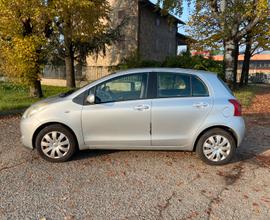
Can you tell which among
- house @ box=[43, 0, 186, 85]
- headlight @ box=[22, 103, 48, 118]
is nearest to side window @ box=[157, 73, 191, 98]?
headlight @ box=[22, 103, 48, 118]

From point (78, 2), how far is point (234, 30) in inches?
376

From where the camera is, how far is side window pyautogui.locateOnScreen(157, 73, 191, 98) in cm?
516

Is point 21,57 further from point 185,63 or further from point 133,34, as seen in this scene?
point 133,34

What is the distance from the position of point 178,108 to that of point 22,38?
7.14 meters

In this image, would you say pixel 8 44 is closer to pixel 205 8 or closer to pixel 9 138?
pixel 9 138

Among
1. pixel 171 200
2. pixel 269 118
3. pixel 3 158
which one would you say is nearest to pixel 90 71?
pixel 269 118

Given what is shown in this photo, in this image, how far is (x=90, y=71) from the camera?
22.2 metres

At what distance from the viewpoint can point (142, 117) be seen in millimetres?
5086

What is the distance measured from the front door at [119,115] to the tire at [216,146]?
98 centimetres

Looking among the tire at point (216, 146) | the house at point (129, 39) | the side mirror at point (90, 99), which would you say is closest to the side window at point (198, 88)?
the tire at point (216, 146)

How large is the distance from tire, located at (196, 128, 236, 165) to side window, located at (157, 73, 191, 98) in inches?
33.2

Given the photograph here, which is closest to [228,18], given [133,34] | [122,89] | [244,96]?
[244,96]

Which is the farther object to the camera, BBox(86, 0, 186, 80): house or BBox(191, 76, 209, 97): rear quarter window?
BBox(86, 0, 186, 80): house

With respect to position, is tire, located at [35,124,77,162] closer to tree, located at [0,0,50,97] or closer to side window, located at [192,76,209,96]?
side window, located at [192,76,209,96]
